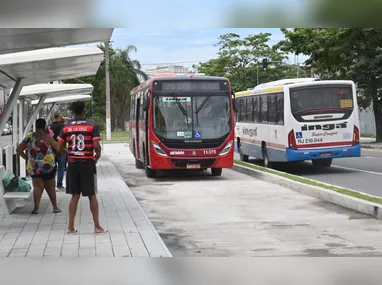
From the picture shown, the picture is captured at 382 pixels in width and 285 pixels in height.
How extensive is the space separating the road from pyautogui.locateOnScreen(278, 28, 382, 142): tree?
67.2 ft

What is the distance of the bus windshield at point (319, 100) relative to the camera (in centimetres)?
1889

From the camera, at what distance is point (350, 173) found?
1933 cm

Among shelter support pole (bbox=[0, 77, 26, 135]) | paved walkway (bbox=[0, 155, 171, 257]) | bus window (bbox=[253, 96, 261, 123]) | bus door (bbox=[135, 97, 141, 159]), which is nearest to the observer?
paved walkway (bbox=[0, 155, 171, 257])

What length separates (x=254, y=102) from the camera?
23.2m

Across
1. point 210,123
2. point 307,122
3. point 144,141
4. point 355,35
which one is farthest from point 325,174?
point 355,35

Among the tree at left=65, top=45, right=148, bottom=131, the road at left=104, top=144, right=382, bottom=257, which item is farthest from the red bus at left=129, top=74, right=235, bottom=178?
the tree at left=65, top=45, right=148, bottom=131

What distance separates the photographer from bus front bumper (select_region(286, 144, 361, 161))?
61.3 ft

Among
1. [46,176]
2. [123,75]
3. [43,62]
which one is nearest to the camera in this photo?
[46,176]

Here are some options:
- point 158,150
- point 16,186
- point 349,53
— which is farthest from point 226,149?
point 349,53

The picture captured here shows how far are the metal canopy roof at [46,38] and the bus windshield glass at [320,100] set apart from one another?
33.8 feet

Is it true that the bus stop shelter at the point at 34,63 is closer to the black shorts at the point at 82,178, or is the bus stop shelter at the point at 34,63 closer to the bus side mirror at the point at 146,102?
the black shorts at the point at 82,178

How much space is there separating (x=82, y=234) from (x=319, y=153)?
1154 cm

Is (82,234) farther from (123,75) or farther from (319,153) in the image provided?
(123,75)

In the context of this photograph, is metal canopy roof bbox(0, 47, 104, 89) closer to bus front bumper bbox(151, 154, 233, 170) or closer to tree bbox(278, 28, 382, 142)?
bus front bumper bbox(151, 154, 233, 170)
